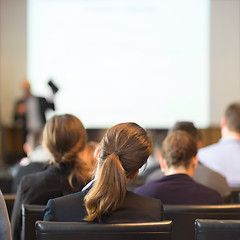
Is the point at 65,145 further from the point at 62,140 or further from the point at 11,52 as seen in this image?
the point at 11,52

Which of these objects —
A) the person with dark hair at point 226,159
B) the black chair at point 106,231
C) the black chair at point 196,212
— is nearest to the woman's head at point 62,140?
the black chair at point 196,212

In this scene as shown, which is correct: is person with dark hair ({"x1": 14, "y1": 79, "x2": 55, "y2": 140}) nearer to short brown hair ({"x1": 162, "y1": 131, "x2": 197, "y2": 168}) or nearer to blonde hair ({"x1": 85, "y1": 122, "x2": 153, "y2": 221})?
short brown hair ({"x1": 162, "y1": 131, "x2": 197, "y2": 168})

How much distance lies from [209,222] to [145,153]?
1.10 ft

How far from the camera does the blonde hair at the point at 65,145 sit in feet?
7.68

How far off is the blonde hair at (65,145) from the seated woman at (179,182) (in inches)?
13.4

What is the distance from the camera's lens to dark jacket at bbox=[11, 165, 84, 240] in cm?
224

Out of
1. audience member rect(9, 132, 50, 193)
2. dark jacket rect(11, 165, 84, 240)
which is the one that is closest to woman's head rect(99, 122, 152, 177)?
dark jacket rect(11, 165, 84, 240)

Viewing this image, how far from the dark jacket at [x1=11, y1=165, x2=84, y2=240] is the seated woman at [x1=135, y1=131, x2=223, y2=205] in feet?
1.22

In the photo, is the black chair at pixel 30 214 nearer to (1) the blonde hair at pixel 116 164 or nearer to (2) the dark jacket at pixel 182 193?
(1) the blonde hair at pixel 116 164

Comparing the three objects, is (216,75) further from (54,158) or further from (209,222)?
(209,222)

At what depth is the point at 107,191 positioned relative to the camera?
58.2 inches

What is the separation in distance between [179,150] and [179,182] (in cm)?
17

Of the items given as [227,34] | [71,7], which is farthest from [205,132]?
[71,7]

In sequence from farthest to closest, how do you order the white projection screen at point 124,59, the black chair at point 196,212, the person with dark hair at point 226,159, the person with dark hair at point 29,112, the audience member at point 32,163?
1. the white projection screen at point 124,59
2. the person with dark hair at point 29,112
3. the person with dark hair at point 226,159
4. the audience member at point 32,163
5. the black chair at point 196,212
